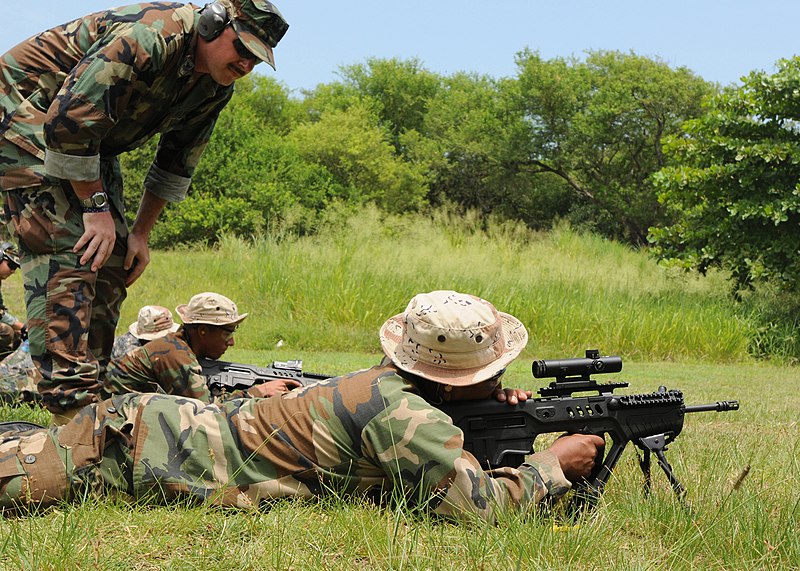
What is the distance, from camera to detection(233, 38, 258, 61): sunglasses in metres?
3.90

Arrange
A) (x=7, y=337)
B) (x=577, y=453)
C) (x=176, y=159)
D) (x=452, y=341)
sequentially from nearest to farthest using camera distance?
(x=452, y=341) < (x=577, y=453) < (x=176, y=159) < (x=7, y=337)

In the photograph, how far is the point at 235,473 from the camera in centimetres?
336

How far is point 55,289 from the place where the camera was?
3.95m

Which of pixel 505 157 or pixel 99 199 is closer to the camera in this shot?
pixel 99 199

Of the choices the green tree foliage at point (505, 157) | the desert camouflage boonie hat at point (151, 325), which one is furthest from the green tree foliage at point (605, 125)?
the desert camouflage boonie hat at point (151, 325)

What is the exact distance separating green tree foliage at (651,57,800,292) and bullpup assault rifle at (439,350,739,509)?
10.6 metres

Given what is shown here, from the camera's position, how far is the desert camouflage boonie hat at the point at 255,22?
3.85m

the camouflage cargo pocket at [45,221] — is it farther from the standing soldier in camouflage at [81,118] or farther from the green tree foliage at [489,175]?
the green tree foliage at [489,175]

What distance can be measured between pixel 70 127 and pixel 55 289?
0.76m

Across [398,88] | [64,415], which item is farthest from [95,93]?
[398,88]

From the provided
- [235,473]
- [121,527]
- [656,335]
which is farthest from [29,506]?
[656,335]

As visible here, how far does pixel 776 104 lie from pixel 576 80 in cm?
2244

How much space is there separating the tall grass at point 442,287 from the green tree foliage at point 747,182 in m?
0.89

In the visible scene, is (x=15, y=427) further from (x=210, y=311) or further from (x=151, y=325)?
(x=151, y=325)
